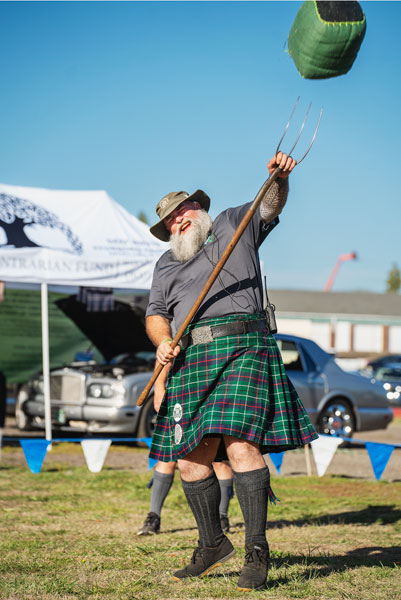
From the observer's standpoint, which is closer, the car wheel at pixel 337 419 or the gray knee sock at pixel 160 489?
the gray knee sock at pixel 160 489

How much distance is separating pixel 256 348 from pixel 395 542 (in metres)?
1.94

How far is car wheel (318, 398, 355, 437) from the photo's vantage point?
11.6 m

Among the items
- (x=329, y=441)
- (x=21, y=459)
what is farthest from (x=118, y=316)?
Answer: (x=329, y=441)

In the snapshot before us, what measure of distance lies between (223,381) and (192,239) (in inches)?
29.7

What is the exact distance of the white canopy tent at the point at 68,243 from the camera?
33.2 feet

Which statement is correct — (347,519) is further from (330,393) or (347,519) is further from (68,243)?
(68,243)

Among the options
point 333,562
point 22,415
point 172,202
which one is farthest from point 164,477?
point 22,415

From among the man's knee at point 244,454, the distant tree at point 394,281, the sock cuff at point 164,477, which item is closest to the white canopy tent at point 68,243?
the sock cuff at point 164,477

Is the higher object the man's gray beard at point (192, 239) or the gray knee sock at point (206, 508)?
the man's gray beard at point (192, 239)

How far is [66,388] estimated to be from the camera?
11484mm

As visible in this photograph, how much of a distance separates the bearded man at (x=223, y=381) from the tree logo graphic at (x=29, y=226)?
20.6ft

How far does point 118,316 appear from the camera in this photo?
45.5 ft

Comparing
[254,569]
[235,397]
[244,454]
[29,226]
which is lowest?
[254,569]

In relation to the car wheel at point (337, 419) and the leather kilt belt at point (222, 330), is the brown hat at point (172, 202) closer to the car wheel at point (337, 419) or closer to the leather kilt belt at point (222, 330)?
the leather kilt belt at point (222, 330)
